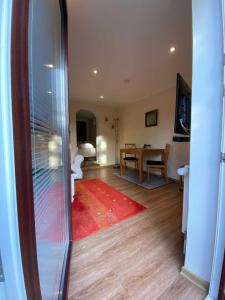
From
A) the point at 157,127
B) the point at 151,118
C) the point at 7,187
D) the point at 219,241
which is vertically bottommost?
the point at 219,241

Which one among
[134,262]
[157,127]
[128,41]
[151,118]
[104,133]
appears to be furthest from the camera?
[104,133]

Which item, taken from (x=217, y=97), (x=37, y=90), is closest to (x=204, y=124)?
(x=217, y=97)

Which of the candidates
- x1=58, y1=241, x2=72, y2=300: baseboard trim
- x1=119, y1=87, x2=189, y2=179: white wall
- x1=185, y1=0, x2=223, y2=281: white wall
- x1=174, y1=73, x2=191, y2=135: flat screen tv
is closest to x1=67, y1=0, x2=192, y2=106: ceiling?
→ x1=119, y1=87, x2=189, y2=179: white wall

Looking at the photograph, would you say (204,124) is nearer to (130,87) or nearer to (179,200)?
(179,200)

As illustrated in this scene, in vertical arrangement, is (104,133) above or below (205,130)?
above

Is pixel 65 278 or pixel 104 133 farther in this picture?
pixel 104 133

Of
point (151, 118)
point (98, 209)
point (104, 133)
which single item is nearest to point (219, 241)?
point (98, 209)

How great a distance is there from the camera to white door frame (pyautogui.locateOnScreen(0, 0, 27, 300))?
0.31 metres

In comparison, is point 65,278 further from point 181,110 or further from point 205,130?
point 181,110

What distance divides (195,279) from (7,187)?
57.7 inches

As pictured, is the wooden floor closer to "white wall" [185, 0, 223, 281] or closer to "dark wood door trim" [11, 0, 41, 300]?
"white wall" [185, 0, 223, 281]

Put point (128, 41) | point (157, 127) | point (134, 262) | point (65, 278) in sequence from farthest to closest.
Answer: point (157, 127), point (128, 41), point (134, 262), point (65, 278)

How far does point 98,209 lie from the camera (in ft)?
6.88

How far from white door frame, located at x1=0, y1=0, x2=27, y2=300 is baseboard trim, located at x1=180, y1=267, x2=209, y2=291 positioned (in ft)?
4.11
